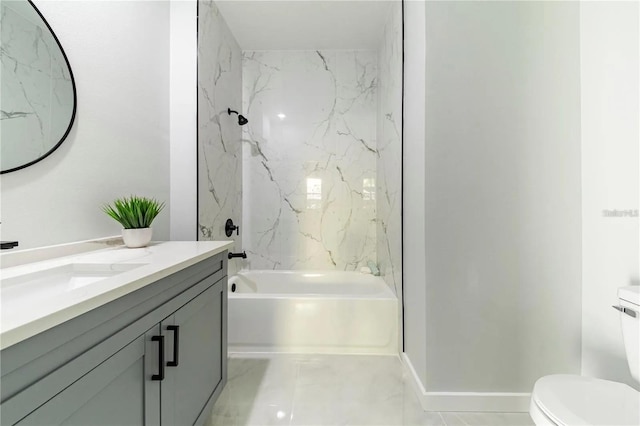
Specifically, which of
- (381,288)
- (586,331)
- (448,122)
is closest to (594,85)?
(448,122)

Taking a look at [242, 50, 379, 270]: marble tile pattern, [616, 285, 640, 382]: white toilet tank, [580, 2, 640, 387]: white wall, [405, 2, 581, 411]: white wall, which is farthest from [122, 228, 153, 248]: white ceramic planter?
[580, 2, 640, 387]: white wall

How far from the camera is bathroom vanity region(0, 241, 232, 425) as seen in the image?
54cm

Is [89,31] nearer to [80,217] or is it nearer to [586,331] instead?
[80,217]

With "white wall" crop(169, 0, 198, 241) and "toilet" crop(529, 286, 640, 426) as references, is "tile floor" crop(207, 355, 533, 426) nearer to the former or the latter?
"toilet" crop(529, 286, 640, 426)

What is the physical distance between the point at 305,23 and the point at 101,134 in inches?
74.2

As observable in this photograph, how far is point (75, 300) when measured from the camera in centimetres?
61

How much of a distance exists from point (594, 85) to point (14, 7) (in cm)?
248

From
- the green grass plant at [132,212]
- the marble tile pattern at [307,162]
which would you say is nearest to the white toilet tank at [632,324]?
the marble tile pattern at [307,162]

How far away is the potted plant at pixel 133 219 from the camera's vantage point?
4.64 ft

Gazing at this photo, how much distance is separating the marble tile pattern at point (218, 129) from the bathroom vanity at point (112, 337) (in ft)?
2.91

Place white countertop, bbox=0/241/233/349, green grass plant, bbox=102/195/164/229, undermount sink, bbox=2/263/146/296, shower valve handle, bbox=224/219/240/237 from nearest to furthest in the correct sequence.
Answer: white countertop, bbox=0/241/233/349 < undermount sink, bbox=2/263/146/296 < green grass plant, bbox=102/195/164/229 < shower valve handle, bbox=224/219/240/237

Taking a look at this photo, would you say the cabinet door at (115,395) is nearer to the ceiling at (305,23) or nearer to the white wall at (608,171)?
the white wall at (608,171)

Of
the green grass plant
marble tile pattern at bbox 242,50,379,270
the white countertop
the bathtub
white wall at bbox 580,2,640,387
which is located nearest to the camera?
the white countertop

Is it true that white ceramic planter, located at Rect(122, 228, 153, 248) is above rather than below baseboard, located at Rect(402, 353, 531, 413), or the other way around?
above
